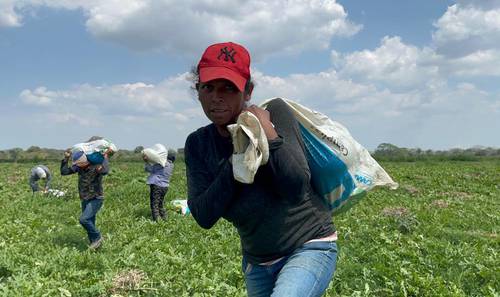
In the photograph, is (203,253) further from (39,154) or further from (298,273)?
(39,154)

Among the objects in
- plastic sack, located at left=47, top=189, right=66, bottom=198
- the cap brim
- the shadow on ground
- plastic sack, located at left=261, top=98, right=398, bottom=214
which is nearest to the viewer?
the cap brim

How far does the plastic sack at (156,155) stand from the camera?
1036 centimetres

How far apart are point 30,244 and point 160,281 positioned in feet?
10.8

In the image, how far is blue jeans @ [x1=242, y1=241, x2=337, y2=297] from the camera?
2271 mm

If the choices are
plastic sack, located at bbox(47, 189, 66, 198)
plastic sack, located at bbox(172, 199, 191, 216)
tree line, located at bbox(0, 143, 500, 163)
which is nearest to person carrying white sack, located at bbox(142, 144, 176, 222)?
plastic sack, located at bbox(172, 199, 191, 216)

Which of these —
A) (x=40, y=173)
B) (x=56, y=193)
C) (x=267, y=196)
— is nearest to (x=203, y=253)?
(x=267, y=196)

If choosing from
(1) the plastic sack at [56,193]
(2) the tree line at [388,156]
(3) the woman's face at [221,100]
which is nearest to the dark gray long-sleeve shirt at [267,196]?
(3) the woman's face at [221,100]

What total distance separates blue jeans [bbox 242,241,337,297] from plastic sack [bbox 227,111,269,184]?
501 mm

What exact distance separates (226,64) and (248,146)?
1.39ft

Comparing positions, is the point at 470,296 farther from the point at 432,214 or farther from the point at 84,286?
the point at 432,214

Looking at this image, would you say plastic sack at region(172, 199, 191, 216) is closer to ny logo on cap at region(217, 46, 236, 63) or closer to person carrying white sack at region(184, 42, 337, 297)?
person carrying white sack at region(184, 42, 337, 297)

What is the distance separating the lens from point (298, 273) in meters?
2.31

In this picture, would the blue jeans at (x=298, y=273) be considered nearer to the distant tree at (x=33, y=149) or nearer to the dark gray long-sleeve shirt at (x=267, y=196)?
the dark gray long-sleeve shirt at (x=267, y=196)

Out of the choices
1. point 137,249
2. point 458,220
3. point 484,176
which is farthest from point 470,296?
point 484,176
